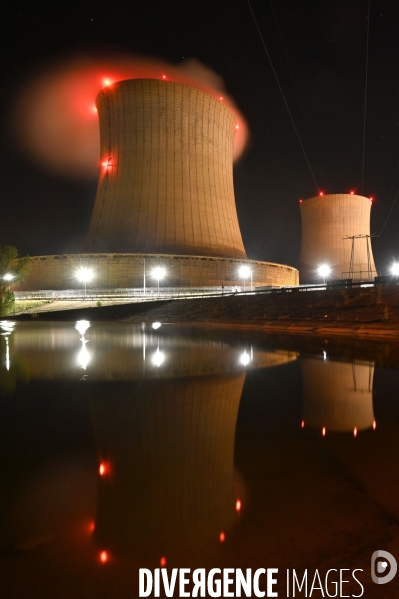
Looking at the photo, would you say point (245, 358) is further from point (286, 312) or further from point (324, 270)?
point (324, 270)

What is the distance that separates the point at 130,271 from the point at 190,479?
97.5 feet

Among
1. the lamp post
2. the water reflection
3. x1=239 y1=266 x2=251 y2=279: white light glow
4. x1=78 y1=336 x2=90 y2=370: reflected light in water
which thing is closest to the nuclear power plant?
x1=239 y1=266 x2=251 y2=279: white light glow

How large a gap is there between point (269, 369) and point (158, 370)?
1.78m

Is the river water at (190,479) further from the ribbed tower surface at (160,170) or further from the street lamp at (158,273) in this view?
the street lamp at (158,273)

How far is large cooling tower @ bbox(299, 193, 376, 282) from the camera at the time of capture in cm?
3578

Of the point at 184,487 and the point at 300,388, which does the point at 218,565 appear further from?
the point at 300,388

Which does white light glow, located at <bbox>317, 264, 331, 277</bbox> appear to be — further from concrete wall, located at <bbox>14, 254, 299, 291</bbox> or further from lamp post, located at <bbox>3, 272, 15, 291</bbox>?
lamp post, located at <bbox>3, 272, 15, 291</bbox>

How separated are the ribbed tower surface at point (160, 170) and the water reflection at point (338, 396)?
71.2 ft

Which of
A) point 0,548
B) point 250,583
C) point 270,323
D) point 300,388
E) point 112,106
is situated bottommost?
point 250,583

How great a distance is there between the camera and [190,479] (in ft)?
7.61

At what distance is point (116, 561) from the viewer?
5.27 ft

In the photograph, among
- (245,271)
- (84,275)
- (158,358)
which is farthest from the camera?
(245,271)

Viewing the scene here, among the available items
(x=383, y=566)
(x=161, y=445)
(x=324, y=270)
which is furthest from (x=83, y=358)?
(x=324, y=270)

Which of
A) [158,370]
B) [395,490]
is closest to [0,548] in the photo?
[395,490]
